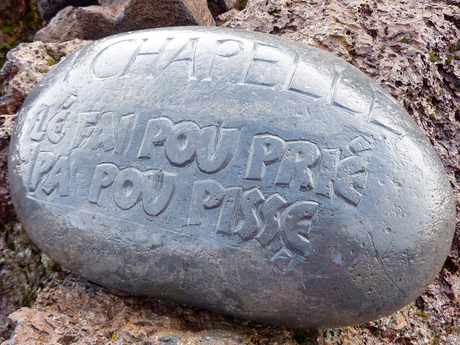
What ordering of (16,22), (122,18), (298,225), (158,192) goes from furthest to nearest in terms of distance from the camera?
(16,22)
(122,18)
(158,192)
(298,225)

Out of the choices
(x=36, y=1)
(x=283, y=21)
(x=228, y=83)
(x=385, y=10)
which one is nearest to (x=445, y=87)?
(x=385, y=10)

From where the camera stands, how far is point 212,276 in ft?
4.80

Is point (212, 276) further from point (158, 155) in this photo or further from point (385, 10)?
point (385, 10)

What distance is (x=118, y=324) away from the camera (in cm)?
157

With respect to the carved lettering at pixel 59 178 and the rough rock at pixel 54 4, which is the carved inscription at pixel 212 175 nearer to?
the carved lettering at pixel 59 178

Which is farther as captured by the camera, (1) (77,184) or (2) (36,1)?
(2) (36,1)

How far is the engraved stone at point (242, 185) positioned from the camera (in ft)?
4.64

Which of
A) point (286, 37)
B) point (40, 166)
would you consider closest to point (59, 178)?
point (40, 166)

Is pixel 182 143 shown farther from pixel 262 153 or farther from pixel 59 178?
pixel 59 178

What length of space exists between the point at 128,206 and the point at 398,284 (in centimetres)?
69

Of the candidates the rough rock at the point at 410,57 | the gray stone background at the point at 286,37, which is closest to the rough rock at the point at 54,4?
the gray stone background at the point at 286,37

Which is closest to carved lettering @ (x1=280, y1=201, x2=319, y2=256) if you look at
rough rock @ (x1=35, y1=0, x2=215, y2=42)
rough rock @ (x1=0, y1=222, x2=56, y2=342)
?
rough rock @ (x1=0, y1=222, x2=56, y2=342)

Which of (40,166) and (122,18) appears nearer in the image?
(40,166)

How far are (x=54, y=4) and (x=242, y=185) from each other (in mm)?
2082
